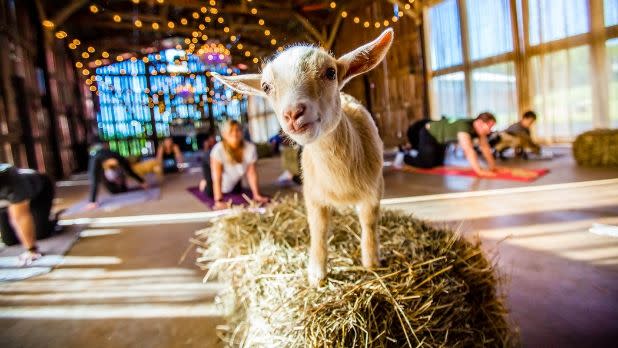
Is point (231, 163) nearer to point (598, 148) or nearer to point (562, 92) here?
point (598, 148)

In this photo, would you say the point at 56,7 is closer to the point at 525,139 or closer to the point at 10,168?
the point at 10,168

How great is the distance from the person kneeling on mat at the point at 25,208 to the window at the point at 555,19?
915cm

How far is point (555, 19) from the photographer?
727 centimetres

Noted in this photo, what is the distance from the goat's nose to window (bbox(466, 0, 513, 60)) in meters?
8.93

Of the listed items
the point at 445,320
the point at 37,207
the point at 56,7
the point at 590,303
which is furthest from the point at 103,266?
the point at 56,7

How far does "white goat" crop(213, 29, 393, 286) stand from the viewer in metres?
1.06

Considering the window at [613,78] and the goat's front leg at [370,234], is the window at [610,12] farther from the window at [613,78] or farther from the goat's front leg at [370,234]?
the goat's front leg at [370,234]

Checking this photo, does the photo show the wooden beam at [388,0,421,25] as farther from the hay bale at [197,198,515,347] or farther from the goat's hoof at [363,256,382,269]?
the goat's hoof at [363,256,382,269]

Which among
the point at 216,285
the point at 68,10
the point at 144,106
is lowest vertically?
→ the point at 216,285

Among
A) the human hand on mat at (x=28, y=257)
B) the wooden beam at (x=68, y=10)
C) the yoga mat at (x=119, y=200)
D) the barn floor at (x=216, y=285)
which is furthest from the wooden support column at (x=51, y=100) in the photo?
the human hand on mat at (x=28, y=257)

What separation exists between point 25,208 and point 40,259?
464 millimetres

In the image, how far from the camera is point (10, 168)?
9.71 ft

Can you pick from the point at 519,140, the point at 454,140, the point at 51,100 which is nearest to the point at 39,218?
the point at 454,140

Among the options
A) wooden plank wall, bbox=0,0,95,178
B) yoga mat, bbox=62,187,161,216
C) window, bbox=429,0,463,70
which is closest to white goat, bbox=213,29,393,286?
yoga mat, bbox=62,187,161,216
